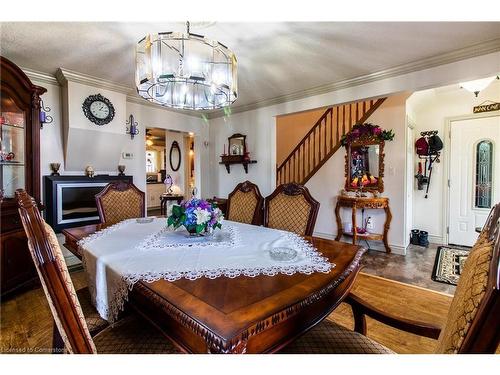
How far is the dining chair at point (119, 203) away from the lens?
239cm

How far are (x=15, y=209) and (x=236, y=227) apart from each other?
2.14 meters

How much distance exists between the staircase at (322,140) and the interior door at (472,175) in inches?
58.8

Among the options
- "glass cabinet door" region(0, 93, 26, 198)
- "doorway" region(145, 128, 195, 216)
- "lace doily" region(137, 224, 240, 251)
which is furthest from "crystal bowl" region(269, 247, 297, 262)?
"doorway" region(145, 128, 195, 216)

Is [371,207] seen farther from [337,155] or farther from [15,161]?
[15,161]

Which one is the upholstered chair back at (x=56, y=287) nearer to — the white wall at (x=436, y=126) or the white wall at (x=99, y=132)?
the white wall at (x=99, y=132)

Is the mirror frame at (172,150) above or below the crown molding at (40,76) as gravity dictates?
below

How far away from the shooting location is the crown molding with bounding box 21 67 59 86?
8.98 feet

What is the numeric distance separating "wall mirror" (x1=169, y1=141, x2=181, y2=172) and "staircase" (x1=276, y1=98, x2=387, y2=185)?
9.78 ft

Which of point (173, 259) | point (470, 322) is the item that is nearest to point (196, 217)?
point (173, 259)

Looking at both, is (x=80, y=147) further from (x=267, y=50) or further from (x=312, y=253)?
(x=312, y=253)

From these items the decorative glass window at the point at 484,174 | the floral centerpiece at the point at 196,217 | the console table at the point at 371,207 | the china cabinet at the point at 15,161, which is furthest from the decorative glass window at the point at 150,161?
the decorative glass window at the point at 484,174

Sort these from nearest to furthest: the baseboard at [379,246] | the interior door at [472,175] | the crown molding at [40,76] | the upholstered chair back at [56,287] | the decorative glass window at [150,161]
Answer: the upholstered chair back at [56,287] → the crown molding at [40,76] → the baseboard at [379,246] → the interior door at [472,175] → the decorative glass window at [150,161]

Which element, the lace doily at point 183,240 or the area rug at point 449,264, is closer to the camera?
the lace doily at point 183,240

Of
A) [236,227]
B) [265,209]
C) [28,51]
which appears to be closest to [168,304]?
[236,227]
